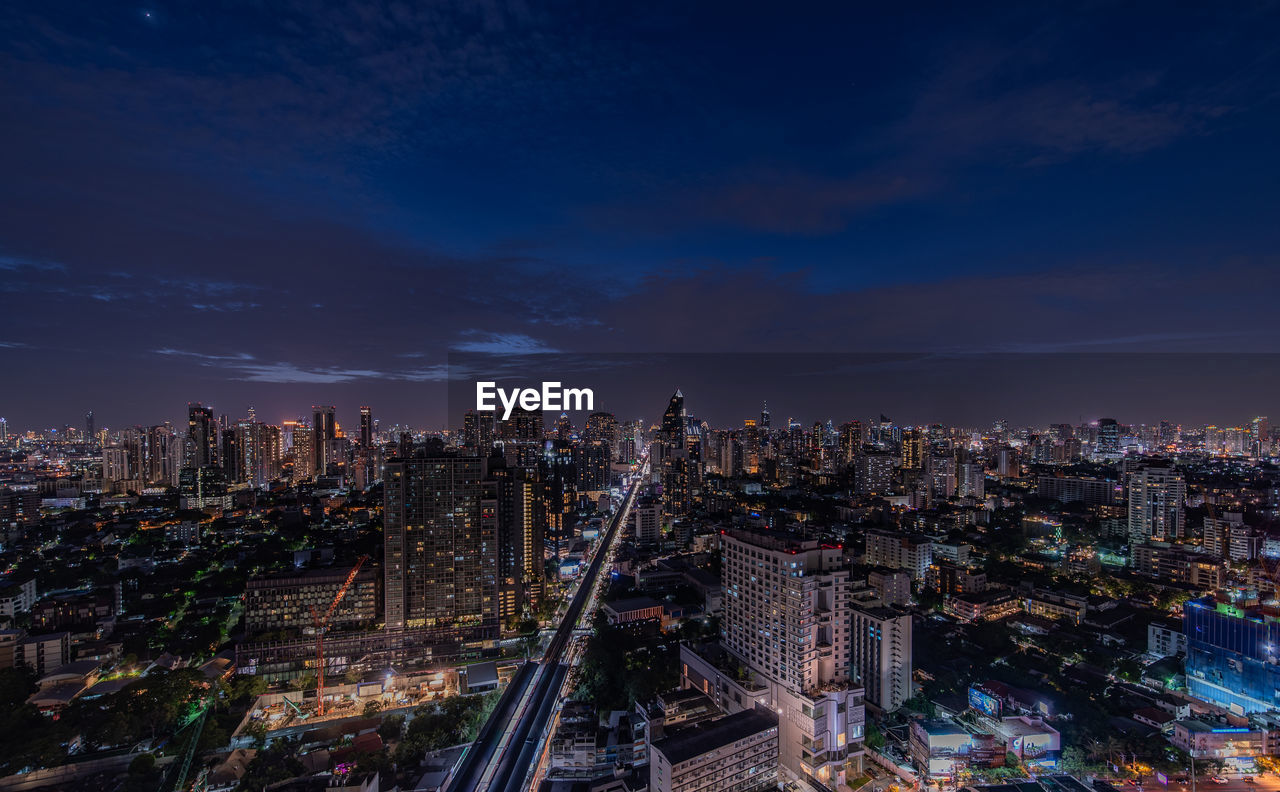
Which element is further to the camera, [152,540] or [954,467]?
[954,467]

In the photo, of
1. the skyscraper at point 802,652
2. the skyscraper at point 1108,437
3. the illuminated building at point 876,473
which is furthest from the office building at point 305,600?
the skyscraper at point 1108,437

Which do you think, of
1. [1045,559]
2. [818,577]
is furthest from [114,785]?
[1045,559]

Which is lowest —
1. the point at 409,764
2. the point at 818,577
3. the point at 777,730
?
the point at 409,764

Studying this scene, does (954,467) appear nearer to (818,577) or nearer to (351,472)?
(818,577)

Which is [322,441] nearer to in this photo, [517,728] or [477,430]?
[477,430]

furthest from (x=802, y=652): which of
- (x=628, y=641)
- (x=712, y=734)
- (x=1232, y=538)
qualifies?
(x=1232, y=538)

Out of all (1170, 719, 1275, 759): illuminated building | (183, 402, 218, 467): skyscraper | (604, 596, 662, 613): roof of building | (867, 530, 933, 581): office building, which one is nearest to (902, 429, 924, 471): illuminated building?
(867, 530, 933, 581): office building

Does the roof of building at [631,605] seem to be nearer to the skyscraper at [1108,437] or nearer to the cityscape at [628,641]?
the cityscape at [628,641]
